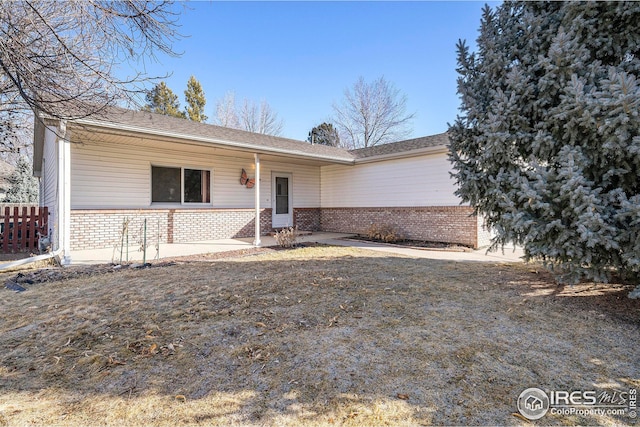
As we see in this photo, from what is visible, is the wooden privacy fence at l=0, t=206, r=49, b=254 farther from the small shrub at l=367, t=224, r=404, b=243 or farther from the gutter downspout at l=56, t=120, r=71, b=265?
the small shrub at l=367, t=224, r=404, b=243

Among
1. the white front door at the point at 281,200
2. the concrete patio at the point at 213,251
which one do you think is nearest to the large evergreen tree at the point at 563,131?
the concrete patio at the point at 213,251

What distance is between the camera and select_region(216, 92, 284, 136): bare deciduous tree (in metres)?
28.2

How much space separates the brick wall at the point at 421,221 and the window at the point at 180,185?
5545 millimetres

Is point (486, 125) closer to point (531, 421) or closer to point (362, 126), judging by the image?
point (531, 421)

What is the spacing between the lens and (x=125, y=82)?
3.73 metres

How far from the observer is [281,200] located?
1286 centimetres

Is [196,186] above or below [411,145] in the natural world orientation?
below

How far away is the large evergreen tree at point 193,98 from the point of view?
2672cm

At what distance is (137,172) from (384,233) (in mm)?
7994

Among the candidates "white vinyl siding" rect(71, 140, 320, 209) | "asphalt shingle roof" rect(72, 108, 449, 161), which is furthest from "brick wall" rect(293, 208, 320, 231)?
"asphalt shingle roof" rect(72, 108, 449, 161)

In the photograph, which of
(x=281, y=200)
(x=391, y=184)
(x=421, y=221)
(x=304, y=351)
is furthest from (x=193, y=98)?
(x=304, y=351)

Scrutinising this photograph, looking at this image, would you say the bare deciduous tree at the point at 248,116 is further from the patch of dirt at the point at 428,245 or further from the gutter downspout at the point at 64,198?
the gutter downspout at the point at 64,198

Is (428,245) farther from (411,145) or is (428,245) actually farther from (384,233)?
(411,145)

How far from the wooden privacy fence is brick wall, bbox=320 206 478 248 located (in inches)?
385
